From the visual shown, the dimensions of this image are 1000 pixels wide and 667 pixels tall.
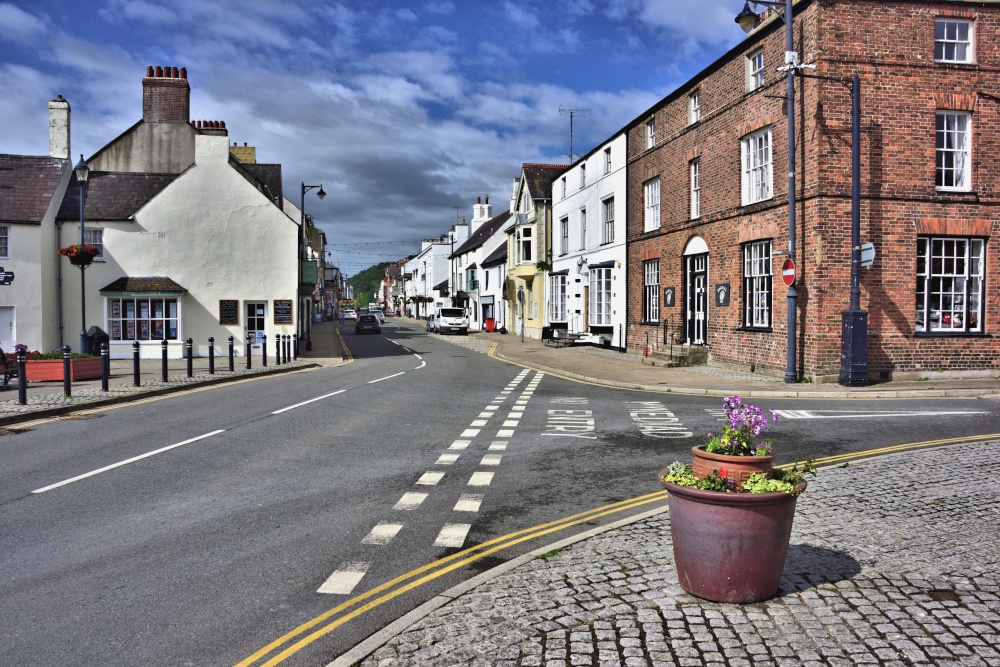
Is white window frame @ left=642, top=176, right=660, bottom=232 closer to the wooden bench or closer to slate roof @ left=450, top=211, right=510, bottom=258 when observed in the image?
the wooden bench

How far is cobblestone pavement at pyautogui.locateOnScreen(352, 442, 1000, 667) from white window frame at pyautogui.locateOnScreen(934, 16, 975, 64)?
1581cm

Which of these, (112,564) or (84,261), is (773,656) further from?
(84,261)

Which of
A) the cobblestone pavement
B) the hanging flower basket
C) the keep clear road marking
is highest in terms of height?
the hanging flower basket

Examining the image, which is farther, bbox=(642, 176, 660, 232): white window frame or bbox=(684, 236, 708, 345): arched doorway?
bbox=(642, 176, 660, 232): white window frame

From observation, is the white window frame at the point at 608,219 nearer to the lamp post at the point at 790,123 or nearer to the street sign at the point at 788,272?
the lamp post at the point at 790,123

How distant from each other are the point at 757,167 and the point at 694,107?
185 inches

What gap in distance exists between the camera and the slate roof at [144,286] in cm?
2789

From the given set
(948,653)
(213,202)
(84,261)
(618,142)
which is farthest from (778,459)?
(213,202)

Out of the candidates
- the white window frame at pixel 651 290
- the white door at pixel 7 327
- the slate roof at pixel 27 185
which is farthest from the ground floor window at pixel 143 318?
the white window frame at pixel 651 290

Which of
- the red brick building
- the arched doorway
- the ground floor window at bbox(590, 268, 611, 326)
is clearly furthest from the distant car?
the red brick building

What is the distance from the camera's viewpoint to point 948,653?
12.7 ft

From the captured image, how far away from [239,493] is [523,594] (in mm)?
3993

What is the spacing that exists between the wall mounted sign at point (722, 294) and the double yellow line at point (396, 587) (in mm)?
15443

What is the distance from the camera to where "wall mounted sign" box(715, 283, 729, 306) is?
21478mm
